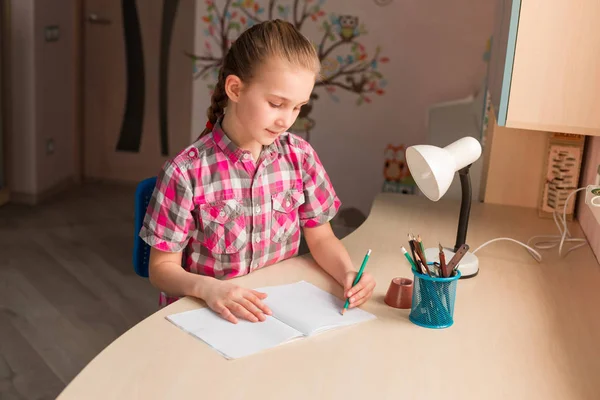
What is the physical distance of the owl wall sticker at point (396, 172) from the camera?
4070 millimetres

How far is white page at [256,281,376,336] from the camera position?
1455 millimetres

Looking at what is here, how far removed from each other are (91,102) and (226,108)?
11.3 ft

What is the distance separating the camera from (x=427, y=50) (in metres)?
3.86

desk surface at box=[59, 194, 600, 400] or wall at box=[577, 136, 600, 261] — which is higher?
wall at box=[577, 136, 600, 261]

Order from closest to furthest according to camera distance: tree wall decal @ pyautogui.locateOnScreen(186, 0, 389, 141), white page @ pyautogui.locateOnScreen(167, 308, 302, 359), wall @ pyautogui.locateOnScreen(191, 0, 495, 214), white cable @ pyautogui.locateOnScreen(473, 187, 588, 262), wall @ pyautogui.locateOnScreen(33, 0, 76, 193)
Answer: white page @ pyautogui.locateOnScreen(167, 308, 302, 359)
white cable @ pyautogui.locateOnScreen(473, 187, 588, 262)
wall @ pyautogui.locateOnScreen(191, 0, 495, 214)
tree wall decal @ pyautogui.locateOnScreen(186, 0, 389, 141)
wall @ pyautogui.locateOnScreen(33, 0, 76, 193)

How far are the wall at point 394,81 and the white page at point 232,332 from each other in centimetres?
266

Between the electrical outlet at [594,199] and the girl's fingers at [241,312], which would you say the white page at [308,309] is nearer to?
the girl's fingers at [241,312]

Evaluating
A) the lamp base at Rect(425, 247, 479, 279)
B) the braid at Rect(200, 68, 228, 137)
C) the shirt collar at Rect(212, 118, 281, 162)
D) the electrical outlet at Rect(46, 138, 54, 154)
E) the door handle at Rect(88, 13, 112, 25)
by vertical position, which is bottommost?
the electrical outlet at Rect(46, 138, 54, 154)

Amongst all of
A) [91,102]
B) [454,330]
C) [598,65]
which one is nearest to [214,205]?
[454,330]

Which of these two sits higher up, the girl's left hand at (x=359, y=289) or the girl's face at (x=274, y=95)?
the girl's face at (x=274, y=95)

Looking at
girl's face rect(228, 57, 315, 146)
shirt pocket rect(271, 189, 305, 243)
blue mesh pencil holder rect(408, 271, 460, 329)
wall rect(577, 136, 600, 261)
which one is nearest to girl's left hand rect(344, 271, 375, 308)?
blue mesh pencil holder rect(408, 271, 460, 329)

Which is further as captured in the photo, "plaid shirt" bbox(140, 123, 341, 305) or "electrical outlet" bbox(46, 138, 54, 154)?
"electrical outlet" bbox(46, 138, 54, 154)

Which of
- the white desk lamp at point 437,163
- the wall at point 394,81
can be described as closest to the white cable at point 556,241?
the white desk lamp at point 437,163

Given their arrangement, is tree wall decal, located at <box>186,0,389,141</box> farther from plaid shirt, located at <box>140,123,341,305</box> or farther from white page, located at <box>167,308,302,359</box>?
white page, located at <box>167,308,302,359</box>
